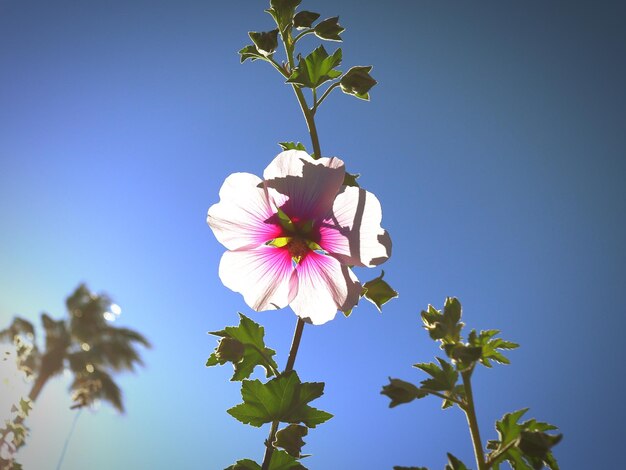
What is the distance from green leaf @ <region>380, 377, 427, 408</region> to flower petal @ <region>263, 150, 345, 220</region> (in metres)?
0.41

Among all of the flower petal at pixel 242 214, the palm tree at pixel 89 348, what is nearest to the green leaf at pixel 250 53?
the flower petal at pixel 242 214

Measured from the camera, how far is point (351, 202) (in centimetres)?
104

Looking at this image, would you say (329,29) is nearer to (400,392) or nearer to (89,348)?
(400,392)

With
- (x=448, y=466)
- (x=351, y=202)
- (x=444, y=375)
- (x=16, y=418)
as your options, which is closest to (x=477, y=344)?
(x=444, y=375)

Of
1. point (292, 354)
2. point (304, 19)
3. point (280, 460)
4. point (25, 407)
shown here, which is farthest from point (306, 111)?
point (25, 407)

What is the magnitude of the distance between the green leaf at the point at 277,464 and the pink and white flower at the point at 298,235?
11.5 inches

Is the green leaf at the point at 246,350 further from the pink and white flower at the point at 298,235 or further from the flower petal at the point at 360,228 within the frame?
the flower petal at the point at 360,228

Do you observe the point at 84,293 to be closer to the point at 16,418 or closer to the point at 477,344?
the point at 16,418

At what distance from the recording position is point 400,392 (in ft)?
2.88

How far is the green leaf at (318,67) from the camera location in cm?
110

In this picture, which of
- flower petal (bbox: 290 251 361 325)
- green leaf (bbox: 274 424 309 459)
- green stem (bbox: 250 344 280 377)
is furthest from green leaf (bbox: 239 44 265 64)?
green leaf (bbox: 274 424 309 459)

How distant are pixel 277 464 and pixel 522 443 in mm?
499

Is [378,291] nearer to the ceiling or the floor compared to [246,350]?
nearer to the ceiling

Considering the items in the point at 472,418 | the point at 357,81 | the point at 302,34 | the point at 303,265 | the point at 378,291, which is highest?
the point at 302,34
